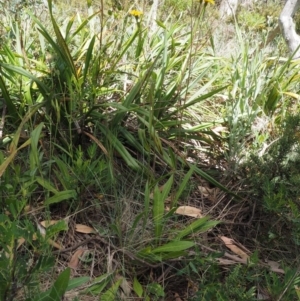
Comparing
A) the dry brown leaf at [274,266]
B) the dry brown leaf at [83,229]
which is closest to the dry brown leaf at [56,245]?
the dry brown leaf at [83,229]

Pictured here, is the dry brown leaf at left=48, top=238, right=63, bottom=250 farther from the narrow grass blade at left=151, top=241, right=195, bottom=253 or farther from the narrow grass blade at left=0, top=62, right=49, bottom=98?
the narrow grass blade at left=0, top=62, right=49, bottom=98

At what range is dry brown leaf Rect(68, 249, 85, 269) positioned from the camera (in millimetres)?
1870

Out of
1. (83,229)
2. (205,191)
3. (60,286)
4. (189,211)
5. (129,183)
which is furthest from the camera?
(205,191)

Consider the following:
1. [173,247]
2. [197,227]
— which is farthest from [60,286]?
[197,227]

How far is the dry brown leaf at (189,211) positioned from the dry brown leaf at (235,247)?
164 millimetres

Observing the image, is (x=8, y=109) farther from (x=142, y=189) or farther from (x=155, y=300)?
(x=155, y=300)

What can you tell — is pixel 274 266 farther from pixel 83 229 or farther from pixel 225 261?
pixel 83 229

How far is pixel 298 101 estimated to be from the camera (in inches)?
125

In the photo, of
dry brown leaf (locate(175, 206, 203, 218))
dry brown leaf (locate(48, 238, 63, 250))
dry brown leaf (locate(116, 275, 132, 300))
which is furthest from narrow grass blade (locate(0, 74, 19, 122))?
dry brown leaf (locate(116, 275, 132, 300))

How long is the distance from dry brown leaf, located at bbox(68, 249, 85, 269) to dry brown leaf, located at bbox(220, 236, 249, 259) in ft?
2.16

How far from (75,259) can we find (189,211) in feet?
2.00

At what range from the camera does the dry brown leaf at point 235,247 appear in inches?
81.4

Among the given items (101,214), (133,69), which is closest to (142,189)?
(101,214)

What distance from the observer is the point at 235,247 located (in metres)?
2.11
